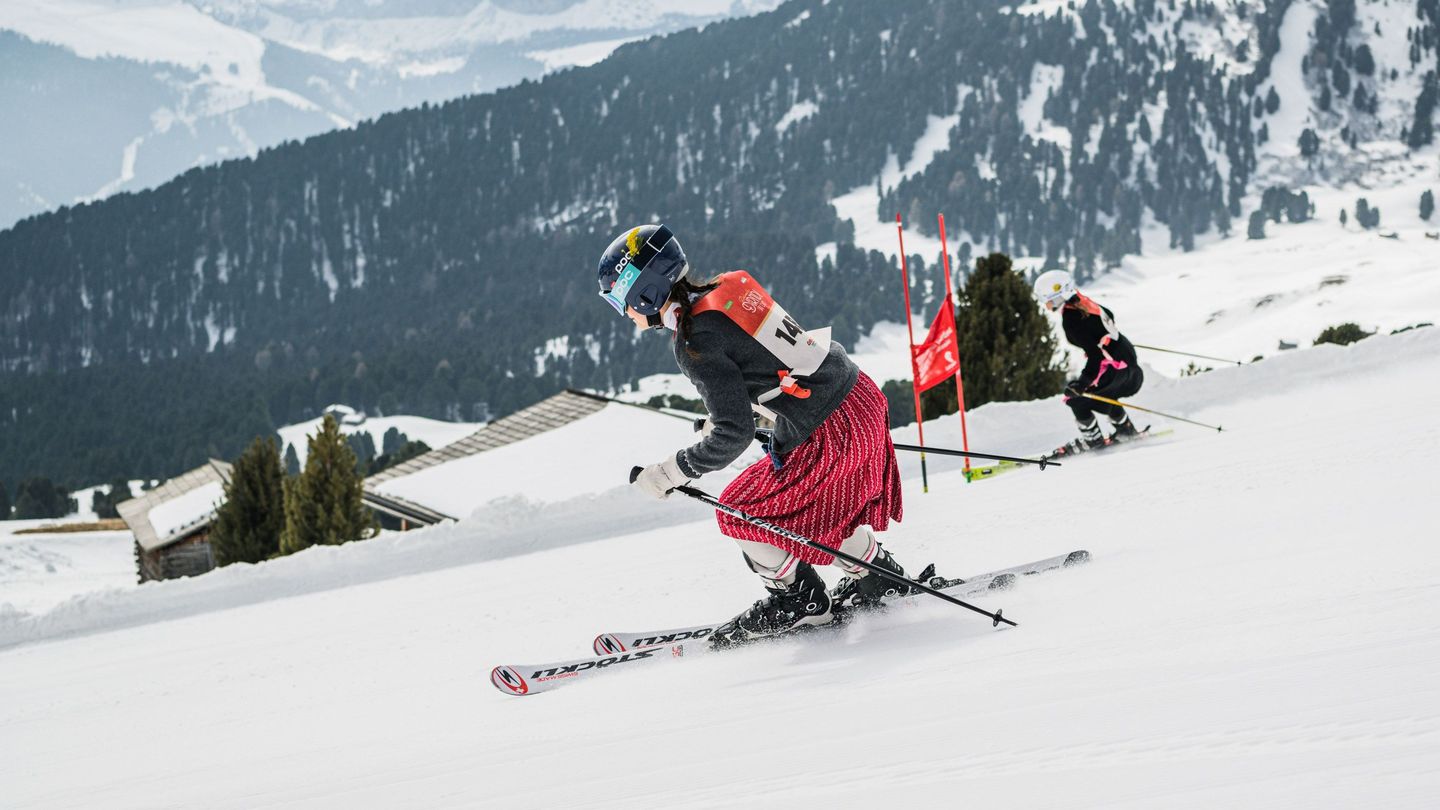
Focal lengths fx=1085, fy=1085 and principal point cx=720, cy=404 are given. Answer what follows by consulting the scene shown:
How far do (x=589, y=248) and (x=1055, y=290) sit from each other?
183m

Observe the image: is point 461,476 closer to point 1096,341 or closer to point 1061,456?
point 1061,456

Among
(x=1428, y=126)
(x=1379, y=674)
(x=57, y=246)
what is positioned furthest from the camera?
(x=57, y=246)

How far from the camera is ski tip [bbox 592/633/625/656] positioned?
17.9 ft

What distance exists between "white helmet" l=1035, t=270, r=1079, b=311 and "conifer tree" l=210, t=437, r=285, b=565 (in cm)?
2096

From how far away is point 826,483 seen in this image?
470 centimetres

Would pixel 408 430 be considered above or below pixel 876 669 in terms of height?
above

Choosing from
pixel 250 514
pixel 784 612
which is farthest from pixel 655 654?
pixel 250 514

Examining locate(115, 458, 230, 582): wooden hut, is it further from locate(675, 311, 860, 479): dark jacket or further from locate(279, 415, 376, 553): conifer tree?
locate(675, 311, 860, 479): dark jacket

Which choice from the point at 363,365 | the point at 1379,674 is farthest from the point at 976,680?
the point at 363,365

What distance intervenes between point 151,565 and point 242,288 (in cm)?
16918

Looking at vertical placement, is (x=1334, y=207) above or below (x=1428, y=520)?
above

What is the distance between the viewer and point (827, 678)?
4.30m

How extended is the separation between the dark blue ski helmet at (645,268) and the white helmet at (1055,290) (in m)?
5.49

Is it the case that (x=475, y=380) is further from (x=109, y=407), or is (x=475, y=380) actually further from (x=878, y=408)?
(x=878, y=408)
